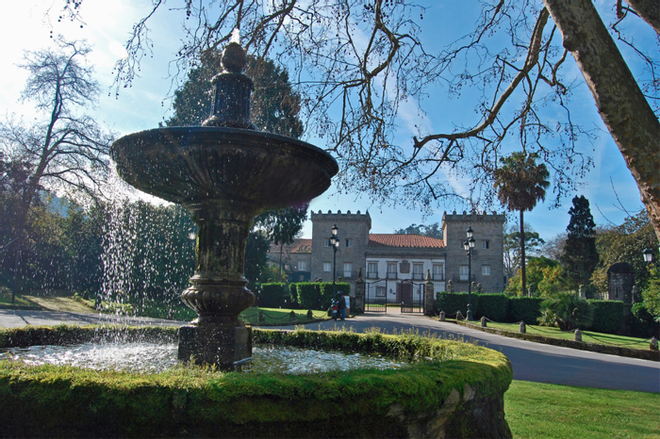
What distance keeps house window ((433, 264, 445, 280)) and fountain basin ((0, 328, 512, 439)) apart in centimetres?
4731

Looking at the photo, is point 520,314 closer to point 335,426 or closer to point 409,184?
point 409,184

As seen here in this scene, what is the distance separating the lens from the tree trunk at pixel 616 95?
3.17m

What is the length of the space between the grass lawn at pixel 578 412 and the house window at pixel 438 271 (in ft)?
137

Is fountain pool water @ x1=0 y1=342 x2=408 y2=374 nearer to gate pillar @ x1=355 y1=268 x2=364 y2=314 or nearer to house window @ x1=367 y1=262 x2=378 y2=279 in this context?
gate pillar @ x1=355 y1=268 x2=364 y2=314

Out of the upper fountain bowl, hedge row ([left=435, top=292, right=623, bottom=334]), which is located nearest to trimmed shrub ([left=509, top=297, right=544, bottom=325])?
hedge row ([left=435, top=292, right=623, bottom=334])

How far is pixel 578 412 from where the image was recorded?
18.8 ft

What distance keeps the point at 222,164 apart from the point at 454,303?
26336 mm

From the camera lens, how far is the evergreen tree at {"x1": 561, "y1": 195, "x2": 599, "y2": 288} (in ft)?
131

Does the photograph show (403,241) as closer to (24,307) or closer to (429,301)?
(429,301)

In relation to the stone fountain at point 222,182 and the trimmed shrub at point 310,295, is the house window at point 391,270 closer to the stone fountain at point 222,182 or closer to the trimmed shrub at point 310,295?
the trimmed shrub at point 310,295

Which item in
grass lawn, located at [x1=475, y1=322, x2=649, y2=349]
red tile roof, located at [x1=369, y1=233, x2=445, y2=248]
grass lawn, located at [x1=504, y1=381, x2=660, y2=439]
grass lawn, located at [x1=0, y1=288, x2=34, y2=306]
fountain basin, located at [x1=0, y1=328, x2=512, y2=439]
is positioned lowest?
grass lawn, located at [x1=475, y1=322, x2=649, y2=349]

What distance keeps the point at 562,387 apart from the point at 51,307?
23.1 m

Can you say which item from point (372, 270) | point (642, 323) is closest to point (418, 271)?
point (372, 270)

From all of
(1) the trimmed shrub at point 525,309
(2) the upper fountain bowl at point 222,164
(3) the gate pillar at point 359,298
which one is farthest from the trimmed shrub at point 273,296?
(2) the upper fountain bowl at point 222,164
